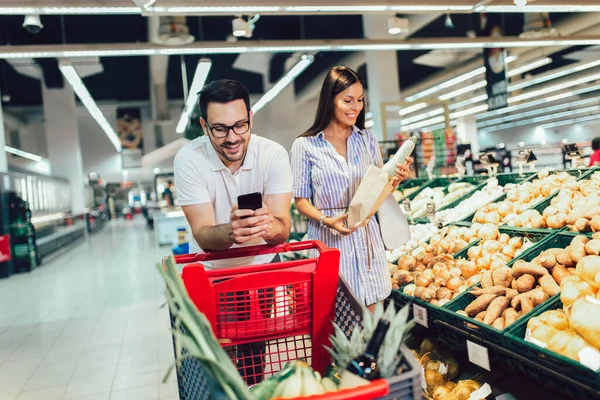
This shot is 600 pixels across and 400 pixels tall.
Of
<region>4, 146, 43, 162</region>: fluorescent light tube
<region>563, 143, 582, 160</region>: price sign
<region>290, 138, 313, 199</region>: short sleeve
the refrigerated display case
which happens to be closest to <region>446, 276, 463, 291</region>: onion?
<region>290, 138, 313, 199</region>: short sleeve

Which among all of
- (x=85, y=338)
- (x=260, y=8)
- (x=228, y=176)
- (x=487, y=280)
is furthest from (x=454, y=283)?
(x=260, y=8)

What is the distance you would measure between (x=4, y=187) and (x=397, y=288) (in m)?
9.11

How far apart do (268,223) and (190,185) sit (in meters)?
0.42

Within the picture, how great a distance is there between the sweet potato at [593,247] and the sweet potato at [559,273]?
0.12m

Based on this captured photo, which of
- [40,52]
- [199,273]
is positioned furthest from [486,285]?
[40,52]

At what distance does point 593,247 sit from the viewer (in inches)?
80.8

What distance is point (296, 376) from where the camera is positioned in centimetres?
102

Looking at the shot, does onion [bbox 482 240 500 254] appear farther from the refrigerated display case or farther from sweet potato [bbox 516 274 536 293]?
the refrigerated display case

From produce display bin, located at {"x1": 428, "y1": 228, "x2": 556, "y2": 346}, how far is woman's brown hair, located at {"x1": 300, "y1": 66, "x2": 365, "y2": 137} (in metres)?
1.01

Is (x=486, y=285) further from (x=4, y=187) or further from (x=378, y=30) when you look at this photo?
(x=4, y=187)

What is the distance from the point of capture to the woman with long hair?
2.15 metres

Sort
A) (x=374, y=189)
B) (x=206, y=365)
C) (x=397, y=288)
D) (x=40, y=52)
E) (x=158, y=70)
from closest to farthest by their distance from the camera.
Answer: (x=206, y=365)
(x=374, y=189)
(x=397, y=288)
(x=40, y=52)
(x=158, y=70)

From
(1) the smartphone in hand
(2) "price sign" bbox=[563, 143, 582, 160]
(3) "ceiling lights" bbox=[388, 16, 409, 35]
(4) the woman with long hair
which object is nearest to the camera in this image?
(1) the smartphone in hand

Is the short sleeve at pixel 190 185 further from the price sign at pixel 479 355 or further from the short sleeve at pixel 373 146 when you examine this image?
the price sign at pixel 479 355
